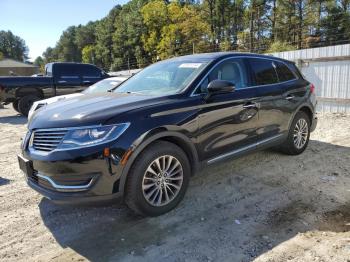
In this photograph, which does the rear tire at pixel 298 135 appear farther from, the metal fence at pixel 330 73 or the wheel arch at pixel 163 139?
the metal fence at pixel 330 73

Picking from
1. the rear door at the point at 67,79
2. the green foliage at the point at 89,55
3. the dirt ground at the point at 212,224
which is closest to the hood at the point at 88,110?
the dirt ground at the point at 212,224

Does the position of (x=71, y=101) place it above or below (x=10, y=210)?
above

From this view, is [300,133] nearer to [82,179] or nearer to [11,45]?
[82,179]

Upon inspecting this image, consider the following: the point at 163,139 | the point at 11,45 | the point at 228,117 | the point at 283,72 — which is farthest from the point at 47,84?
the point at 11,45

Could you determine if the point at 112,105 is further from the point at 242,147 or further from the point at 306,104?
the point at 306,104

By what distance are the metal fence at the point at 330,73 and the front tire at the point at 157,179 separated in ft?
24.7

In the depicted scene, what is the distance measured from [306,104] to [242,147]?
1.87 m

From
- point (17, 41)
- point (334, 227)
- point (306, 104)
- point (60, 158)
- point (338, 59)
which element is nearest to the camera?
point (60, 158)

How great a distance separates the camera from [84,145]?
122 inches

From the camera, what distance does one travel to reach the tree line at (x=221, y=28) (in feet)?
96.7

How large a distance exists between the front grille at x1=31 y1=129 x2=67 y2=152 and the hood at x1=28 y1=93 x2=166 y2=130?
0.06m

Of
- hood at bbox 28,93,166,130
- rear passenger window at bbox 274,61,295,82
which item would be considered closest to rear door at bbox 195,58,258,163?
hood at bbox 28,93,166,130

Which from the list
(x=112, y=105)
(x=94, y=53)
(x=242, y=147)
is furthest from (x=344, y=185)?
(x=94, y=53)

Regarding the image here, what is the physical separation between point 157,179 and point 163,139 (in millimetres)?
436
